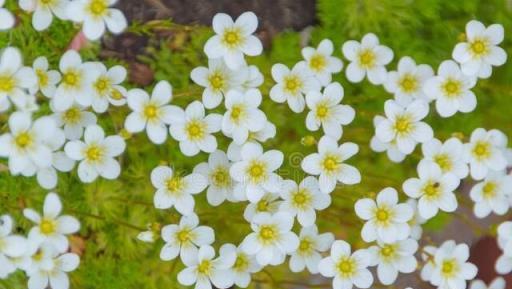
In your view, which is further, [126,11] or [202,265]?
[126,11]

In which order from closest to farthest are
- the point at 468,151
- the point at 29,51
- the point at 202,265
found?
1. the point at 202,265
2. the point at 468,151
3. the point at 29,51

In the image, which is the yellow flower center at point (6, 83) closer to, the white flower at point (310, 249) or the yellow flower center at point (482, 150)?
the white flower at point (310, 249)

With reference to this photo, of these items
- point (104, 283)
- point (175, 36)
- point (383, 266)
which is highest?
point (175, 36)

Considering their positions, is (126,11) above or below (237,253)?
above

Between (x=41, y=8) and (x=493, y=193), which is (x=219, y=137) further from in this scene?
(x=493, y=193)

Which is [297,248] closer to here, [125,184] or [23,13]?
[125,184]

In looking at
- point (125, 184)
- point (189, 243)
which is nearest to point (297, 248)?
point (189, 243)

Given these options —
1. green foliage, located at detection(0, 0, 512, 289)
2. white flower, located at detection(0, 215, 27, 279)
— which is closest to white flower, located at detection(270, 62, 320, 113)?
green foliage, located at detection(0, 0, 512, 289)
